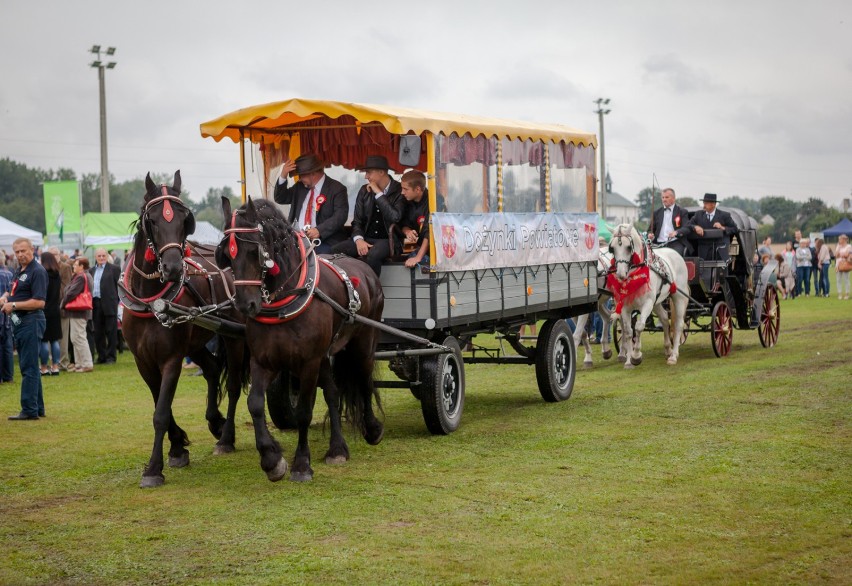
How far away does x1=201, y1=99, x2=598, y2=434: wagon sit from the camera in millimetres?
9344

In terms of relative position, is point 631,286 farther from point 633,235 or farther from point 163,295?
point 163,295

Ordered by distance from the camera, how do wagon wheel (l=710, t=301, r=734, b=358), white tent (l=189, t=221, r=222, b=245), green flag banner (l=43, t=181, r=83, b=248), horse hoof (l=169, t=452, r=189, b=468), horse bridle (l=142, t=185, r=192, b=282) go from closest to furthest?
1. horse bridle (l=142, t=185, r=192, b=282)
2. horse hoof (l=169, t=452, r=189, b=468)
3. wagon wheel (l=710, t=301, r=734, b=358)
4. green flag banner (l=43, t=181, r=83, b=248)
5. white tent (l=189, t=221, r=222, b=245)

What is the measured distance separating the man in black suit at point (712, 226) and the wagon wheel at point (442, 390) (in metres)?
7.46

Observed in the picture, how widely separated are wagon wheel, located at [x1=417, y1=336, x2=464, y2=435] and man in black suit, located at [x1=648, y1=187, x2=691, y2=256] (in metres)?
7.48

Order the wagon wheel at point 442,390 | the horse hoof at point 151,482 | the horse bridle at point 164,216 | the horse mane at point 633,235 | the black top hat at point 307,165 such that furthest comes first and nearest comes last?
the horse mane at point 633,235 → the black top hat at point 307,165 → the wagon wheel at point 442,390 → the horse hoof at point 151,482 → the horse bridle at point 164,216

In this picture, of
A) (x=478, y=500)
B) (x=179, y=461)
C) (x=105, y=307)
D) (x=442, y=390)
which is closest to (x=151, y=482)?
(x=179, y=461)

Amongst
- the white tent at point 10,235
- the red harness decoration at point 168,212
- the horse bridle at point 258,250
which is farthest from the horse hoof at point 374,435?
the white tent at point 10,235

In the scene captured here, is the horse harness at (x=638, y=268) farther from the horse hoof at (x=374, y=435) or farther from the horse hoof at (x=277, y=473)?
the horse hoof at (x=277, y=473)

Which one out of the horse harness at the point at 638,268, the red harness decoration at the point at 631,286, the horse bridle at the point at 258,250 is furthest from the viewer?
the red harness decoration at the point at 631,286

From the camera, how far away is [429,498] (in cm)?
725

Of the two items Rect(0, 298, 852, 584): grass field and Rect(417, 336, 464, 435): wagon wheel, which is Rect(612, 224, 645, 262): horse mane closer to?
Rect(0, 298, 852, 584): grass field

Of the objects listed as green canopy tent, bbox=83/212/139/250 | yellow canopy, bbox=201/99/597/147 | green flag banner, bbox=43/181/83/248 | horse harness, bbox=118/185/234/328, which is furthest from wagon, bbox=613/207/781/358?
green canopy tent, bbox=83/212/139/250

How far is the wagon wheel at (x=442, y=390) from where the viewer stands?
955 centimetres

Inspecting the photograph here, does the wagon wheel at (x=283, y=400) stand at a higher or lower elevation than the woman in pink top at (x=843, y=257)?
lower
